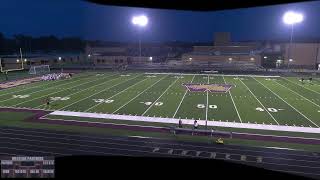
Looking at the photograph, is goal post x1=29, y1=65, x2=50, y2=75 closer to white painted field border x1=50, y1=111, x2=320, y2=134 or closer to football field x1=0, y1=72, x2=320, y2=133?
football field x1=0, y1=72, x2=320, y2=133

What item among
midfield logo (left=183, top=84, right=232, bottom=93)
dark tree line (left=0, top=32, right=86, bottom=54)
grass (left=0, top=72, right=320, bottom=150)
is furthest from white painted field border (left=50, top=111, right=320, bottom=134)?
dark tree line (left=0, top=32, right=86, bottom=54)

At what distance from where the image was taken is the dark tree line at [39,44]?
10065 centimetres

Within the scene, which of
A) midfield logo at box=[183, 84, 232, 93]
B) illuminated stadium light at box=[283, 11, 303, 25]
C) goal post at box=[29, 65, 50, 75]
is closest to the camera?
midfield logo at box=[183, 84, 232, 93]

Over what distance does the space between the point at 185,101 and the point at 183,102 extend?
0.49 meters

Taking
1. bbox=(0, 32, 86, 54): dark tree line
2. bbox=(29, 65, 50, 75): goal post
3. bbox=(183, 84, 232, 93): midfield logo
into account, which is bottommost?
bbox=(183, 84, 232, 93): midfield logo

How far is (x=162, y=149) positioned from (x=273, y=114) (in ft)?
35.3

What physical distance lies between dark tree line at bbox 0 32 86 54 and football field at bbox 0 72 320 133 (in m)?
72.8

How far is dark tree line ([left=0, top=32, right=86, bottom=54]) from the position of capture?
10065 cm

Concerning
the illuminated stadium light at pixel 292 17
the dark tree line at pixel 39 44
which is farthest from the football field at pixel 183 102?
the dark tree line at pixel 39 44

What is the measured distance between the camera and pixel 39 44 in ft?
373

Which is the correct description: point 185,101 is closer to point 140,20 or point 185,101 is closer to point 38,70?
point 140,20
